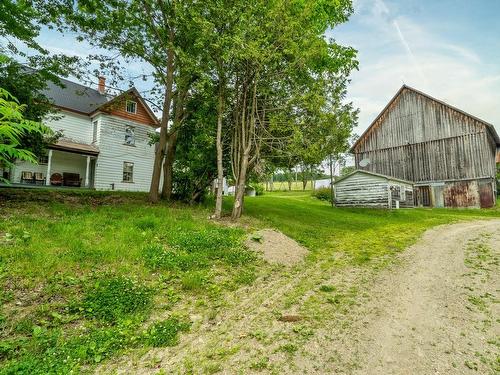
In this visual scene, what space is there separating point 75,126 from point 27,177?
5.82 m

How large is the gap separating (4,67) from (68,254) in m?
9.01

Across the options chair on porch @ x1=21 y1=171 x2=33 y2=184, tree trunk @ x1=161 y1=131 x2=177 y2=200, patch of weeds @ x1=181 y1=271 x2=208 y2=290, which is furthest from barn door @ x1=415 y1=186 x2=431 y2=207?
chair on porch @ x1=21 y1=171 x2=33 y2=184

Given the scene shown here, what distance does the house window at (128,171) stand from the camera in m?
26.7

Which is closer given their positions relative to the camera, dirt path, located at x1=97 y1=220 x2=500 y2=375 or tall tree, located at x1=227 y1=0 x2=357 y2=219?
dirt path, located at x1=97 y1=220 x2=500 y2=375

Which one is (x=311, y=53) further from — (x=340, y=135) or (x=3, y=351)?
(x=3, y=351)

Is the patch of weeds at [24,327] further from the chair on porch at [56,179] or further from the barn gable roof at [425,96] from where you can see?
the barn gable roof at [425,96]

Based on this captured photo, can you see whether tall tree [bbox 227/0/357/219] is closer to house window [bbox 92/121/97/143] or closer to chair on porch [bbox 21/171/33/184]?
house window [bbox 92/121/97/143]

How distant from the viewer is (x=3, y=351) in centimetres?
363

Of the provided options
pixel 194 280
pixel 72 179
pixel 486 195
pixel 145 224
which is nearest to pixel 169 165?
pixel 145 224

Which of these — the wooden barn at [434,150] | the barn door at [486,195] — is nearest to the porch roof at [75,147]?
the wooden barn at [434,150]

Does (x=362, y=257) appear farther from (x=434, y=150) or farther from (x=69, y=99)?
(x=69, y=99)

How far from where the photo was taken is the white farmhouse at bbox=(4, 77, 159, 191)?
23.5 meters

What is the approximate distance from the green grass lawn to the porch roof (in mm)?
12891

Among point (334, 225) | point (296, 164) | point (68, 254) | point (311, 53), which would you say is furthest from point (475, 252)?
point (68, 254)
